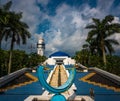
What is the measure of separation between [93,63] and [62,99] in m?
41.5

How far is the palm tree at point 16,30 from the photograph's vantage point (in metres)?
37.2

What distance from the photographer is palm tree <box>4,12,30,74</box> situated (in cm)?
3722

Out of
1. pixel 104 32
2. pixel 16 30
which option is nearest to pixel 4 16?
pixel 16 30

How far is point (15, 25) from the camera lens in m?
37.5

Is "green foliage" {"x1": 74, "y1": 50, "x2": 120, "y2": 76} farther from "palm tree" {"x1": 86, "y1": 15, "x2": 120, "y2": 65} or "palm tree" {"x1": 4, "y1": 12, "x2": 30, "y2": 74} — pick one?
"palm tree" {"x1": 4, "y1": 12, "x2": 30, "y2": 74}

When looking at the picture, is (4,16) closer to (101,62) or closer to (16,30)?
(16,30)

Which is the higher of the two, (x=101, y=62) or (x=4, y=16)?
(x=4, y=16)

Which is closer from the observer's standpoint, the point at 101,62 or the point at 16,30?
the point at 16,30

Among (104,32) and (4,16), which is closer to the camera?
(4,16)

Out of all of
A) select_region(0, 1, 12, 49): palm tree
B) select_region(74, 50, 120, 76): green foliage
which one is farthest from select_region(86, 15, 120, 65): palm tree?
select_region(0, 1, 12, 49): palm tree

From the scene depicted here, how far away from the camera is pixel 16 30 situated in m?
38.1

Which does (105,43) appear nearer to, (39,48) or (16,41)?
(16,41)

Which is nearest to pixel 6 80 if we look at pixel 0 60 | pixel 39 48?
pixel 0 60

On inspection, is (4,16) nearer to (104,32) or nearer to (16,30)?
(16,30)
